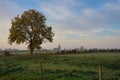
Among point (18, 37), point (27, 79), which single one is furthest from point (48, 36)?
point (27, 79)

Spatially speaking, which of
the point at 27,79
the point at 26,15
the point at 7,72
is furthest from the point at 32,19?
the point at 27,79

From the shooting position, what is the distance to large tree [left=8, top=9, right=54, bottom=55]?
255 feet

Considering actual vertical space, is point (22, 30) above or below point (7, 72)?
above

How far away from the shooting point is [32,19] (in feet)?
259

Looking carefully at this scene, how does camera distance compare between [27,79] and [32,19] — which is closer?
[27,79]

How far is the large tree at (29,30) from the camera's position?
77.6 m

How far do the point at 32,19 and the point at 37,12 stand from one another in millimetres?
2703

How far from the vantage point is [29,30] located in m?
78.2

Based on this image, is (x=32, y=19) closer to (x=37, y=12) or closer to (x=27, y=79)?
(x=37, y=12)

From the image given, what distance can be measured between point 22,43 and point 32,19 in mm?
7614

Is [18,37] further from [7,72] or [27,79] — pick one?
[27,79]

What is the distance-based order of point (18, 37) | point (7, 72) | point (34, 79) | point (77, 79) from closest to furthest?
point (77, 79) < point (34, 79) < point (7, 72) < point (18, 37)

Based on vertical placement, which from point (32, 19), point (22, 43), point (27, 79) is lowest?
point (27, 79)

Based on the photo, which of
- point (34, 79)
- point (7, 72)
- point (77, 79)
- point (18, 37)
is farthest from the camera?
point (18, 37)
